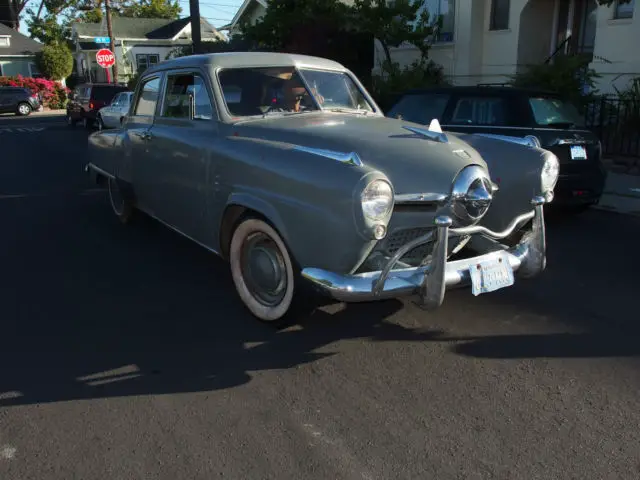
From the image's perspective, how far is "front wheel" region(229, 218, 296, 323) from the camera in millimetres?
3844

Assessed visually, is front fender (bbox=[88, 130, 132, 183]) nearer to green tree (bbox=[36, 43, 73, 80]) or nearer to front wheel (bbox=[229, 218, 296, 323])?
front wheel (bbox=[229, 218, 296, 323])

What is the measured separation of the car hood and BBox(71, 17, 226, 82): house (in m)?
48.1

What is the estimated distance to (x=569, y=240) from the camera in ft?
21.1

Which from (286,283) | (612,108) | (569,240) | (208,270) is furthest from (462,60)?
(286,283)

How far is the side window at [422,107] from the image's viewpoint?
25.6ft

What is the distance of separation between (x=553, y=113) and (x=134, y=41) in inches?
1925

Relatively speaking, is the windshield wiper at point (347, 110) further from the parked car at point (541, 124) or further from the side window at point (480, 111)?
the side window at point (480, 111)

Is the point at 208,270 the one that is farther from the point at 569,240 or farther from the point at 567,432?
the point at 569,240

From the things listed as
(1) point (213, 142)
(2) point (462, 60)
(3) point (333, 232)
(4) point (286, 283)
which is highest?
(2) point (462, 60)

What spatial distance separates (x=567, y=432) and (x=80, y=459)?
2.36 meters

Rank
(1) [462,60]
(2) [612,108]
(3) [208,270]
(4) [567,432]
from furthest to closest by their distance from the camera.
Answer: (1) [462,60], (2) [612,108], (3) [208,270], (4) [567,432]

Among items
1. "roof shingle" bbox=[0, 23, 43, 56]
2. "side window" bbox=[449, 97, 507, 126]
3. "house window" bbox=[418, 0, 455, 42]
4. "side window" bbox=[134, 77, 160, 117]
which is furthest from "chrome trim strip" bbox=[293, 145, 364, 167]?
"roof shingle" bbox=[0, 23, 43, 56]

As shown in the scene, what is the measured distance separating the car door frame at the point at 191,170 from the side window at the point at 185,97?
0.03 m

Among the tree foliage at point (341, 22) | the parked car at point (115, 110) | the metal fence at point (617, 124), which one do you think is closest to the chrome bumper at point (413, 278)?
the metal fence at point (617, 124)
